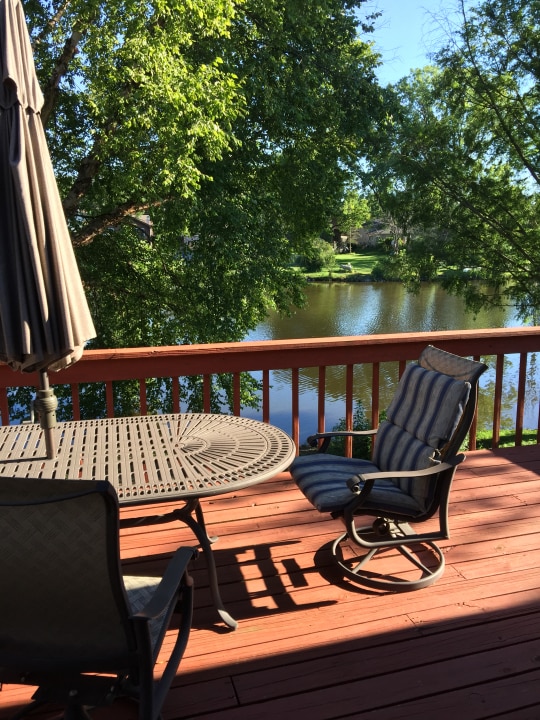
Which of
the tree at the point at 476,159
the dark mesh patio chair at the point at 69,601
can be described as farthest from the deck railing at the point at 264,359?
the tree at the point at 476,159

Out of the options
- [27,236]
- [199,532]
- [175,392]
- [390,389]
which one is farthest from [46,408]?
[390,389]

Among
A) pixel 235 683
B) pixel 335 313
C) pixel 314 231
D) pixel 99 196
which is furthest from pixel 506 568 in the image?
pixel 335 313

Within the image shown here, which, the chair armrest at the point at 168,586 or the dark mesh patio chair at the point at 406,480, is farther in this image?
the dark mesh patio chair at the point at 406,480

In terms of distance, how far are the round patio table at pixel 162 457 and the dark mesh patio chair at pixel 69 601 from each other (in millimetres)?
414

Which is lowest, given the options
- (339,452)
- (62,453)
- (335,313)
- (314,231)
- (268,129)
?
(339,452)

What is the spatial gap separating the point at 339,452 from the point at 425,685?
860 centimetres

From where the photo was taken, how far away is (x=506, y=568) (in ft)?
7.73

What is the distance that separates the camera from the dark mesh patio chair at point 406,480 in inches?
87.7

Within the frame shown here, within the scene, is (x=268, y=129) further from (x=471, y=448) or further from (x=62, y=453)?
(x=62, y=453)

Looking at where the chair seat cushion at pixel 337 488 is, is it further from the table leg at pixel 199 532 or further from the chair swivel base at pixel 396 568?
the table leg at pixel 199 532

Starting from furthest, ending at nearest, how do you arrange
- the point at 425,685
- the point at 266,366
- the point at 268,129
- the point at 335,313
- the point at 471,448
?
the point at 335,313, the point at 268,129, the point at 471,448, the point at 266,366, the point at 425,685

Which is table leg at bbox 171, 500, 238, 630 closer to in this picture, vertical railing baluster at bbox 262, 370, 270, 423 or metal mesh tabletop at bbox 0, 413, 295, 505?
metal mesh tabletop at bbox 0, 413, 295, 505

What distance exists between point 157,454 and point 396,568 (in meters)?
1.17

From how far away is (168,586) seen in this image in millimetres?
1345
